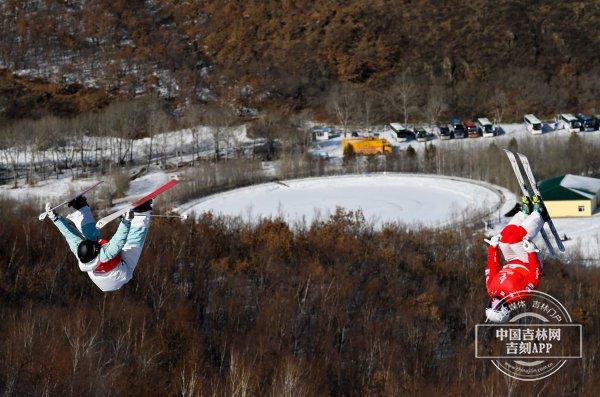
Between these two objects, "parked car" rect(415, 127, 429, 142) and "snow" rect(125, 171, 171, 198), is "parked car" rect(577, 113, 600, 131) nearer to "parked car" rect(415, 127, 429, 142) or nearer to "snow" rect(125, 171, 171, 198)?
"parked car" rect(415, 127, 429, 142)

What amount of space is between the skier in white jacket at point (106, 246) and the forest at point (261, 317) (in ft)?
17.6

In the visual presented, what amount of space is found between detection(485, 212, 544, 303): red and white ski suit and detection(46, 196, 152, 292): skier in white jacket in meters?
3.08

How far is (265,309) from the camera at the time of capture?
61.7ft

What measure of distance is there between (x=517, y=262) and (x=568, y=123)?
55067mm

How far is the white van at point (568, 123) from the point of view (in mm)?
55531

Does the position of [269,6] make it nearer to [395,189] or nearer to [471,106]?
[471,106]

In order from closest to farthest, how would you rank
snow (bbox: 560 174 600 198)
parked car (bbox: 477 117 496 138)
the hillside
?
1. snow (bbox: 560 174 600 198)
2. parked car (bbox: 477 117 496 138)
3. the hillside

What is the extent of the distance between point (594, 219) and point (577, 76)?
40911 mm

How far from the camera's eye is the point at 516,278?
5.75 metres

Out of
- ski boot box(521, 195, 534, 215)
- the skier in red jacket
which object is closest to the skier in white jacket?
the skier in red jacket

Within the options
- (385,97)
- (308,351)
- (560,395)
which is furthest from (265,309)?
(385,97)

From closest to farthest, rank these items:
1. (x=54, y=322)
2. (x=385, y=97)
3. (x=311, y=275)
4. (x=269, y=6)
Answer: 1. (x=54, y=322)
2. (x=311, y=275)
3. (x=385, y=97)
4. (x=269, y=6)

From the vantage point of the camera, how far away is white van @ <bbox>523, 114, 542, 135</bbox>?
56.4 meters

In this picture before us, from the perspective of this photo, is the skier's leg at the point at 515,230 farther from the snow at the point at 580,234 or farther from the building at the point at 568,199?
the building at the point at 568,199
